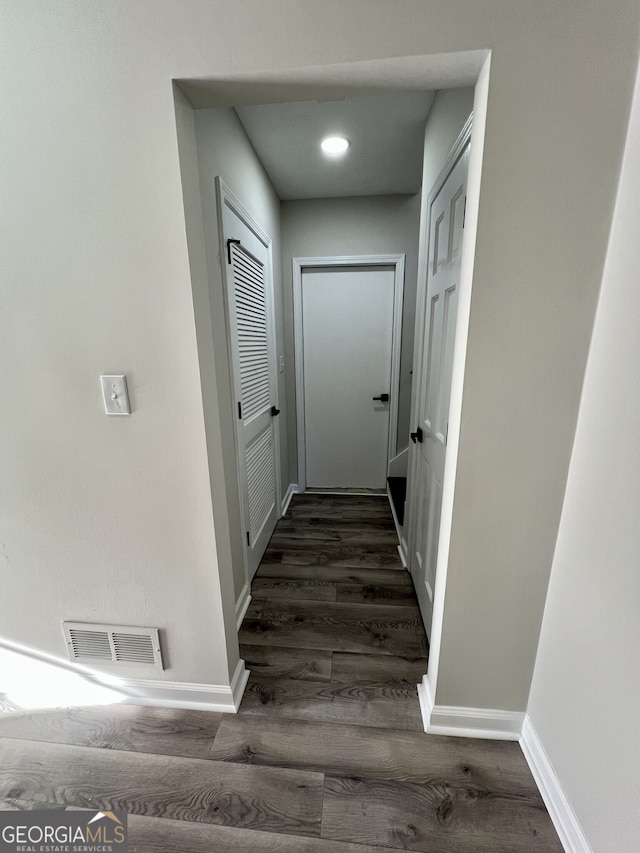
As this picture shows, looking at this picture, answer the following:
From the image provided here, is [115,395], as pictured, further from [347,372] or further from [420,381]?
[347,372]

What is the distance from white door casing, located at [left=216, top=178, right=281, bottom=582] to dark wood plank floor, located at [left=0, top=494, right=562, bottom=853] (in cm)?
67

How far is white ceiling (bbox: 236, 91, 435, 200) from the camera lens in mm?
1591

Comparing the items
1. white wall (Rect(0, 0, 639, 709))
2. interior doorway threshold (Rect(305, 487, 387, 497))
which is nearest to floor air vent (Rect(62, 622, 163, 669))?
white wall (Rect(0, 0, 639, 709))

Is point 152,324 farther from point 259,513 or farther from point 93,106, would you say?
point 259,513

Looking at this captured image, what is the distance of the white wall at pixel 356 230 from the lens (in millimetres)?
2586

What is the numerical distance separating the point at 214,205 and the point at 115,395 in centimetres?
→ 98

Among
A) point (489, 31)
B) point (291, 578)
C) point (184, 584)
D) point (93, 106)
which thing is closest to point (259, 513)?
point (291, 578)

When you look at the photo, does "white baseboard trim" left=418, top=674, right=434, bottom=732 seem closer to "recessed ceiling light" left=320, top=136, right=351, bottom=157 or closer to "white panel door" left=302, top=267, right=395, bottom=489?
"white panel door" left=302, top=267, right=395, bottom=489

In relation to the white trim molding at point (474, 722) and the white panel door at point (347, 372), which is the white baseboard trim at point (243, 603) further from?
the white panel door at point (347, 372)

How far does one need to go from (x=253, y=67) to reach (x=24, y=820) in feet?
7.24

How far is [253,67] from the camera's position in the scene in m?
0.83

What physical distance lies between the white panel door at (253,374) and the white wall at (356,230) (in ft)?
1.97

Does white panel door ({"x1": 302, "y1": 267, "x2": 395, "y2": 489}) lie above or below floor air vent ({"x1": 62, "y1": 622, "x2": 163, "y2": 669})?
above

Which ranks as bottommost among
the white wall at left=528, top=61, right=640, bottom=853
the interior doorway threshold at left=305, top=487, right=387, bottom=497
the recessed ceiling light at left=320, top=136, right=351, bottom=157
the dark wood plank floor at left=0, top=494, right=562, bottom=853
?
the dark wood plank floor at left=0, top=494, right=562, bottom=853
